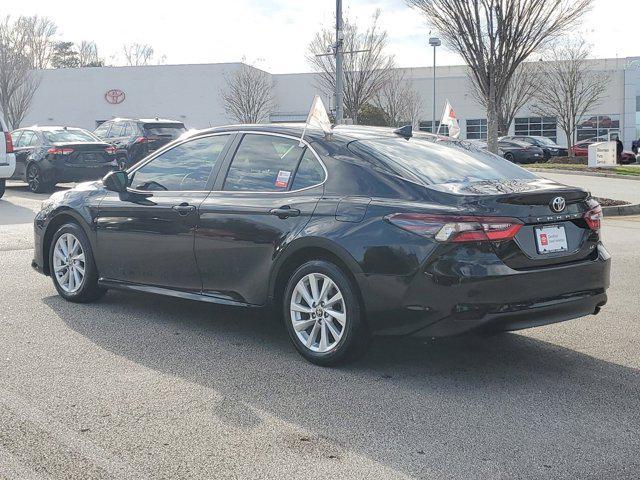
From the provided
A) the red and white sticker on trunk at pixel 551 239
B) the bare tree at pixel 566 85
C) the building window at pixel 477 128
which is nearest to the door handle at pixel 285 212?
the red and white sticker on trunk at pixel 551 239

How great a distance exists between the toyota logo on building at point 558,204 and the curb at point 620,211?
36.2 feet

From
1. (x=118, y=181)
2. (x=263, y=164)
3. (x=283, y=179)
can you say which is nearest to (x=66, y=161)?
(x=118, y=181)

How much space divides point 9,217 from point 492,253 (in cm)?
1113

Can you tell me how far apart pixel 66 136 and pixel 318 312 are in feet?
50.1

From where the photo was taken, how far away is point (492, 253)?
491 centimetres

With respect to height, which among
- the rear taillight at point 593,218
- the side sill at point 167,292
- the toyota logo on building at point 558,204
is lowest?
the side sill at point 167,292

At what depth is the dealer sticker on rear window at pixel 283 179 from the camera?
19.2ft

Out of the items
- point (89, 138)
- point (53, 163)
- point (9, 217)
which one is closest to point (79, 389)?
point (9, 217)

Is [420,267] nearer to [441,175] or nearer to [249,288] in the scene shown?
[441,175]

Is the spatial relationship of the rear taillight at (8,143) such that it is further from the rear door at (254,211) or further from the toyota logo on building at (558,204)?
the toyota logo on building at (558,204)

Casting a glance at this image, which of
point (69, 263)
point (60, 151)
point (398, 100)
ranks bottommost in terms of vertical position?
point (69, 263)

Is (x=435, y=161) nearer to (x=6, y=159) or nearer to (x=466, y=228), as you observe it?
(x=466, y=228)

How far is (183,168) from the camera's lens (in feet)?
21.6

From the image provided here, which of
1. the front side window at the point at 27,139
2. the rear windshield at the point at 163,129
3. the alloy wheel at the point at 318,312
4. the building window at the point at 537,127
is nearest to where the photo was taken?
the alloy wheel at the point at 318,312
